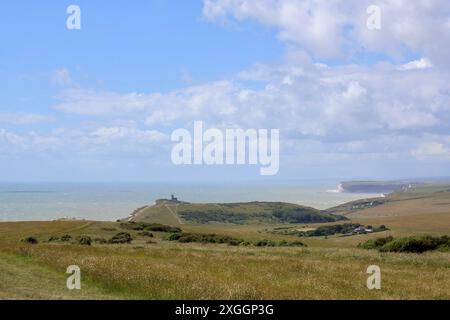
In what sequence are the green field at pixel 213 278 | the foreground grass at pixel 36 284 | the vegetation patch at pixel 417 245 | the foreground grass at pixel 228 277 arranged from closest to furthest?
the foreground grass at pixel 36 284
the green field at pixel 213 278
the foreground grass at pixel 228 277
the vegetation patch at pixel 417 245

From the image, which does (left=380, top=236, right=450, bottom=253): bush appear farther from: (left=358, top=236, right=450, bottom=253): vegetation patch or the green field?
the green field

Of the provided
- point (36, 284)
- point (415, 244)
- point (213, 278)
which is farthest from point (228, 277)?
point (415, 244)

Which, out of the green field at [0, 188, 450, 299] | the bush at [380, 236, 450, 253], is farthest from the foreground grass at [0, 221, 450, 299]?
the bush at [380, 236, 450, 253]

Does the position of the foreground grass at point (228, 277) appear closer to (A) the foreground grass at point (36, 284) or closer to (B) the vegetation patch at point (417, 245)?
(A) the foreground grass at point (36, 284)

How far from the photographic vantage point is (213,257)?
111ft

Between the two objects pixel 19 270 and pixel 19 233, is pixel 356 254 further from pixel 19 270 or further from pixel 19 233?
pixel 19 233

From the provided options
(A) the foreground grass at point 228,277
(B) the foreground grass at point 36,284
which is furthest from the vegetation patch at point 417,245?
(B) the foreground grass at point 36,284

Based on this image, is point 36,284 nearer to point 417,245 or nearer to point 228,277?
point 228,277

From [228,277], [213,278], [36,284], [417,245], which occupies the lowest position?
[417,245]

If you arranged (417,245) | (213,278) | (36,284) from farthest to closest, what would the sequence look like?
(417,245) < (213,278) < (36,284)

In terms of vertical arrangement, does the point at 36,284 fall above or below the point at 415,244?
above

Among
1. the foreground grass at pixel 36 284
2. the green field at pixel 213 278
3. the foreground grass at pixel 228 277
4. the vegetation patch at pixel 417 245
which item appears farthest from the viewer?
the vegetation patch at pixel 417 245
